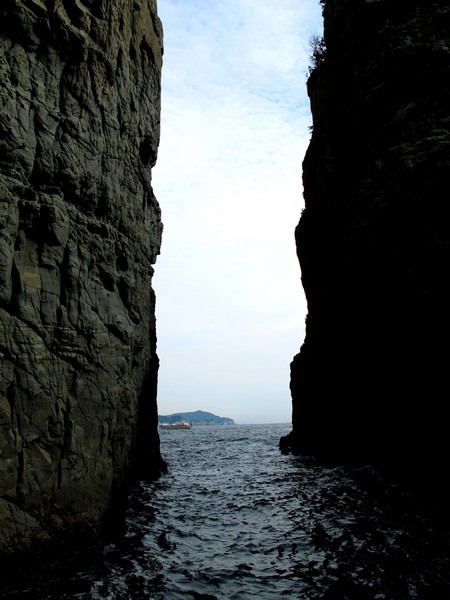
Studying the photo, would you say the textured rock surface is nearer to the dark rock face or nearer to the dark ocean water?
the dark ocean water

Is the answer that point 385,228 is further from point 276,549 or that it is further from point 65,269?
point 65,269

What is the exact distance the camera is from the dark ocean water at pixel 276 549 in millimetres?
6969

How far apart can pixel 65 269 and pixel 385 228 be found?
1102 cm

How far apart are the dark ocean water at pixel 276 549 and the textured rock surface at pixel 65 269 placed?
4.74 ft

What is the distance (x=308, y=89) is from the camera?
85.3ft

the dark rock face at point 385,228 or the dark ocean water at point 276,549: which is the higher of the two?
the dark rock face at point 385,228

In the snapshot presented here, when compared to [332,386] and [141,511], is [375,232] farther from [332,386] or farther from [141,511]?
[141,511]

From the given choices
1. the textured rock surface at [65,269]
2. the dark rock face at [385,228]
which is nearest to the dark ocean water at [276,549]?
the textured rock surface at [65,269]

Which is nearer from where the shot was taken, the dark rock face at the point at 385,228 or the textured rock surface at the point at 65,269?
the textured rock surface at the point at 65,269

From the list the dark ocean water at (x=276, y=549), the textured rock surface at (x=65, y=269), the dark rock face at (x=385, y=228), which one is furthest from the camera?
the dark rock face at (x=385, y=228)

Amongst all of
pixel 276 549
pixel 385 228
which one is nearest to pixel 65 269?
pixel 276 549

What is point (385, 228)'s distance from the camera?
15.0m

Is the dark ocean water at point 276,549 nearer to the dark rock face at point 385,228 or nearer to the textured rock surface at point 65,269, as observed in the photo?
the textured rock surface at point 65,269

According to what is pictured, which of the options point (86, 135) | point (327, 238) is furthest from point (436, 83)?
point (86, 135)
